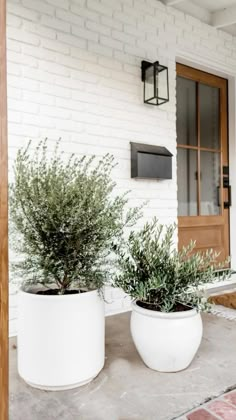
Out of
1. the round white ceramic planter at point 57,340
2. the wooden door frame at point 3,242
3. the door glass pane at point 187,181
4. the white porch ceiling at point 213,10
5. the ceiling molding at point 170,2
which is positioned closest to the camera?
the wooden door frame at point 3,242

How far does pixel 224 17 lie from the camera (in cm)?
297

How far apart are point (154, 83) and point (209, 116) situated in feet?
3.30

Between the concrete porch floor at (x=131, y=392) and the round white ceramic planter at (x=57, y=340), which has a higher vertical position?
the round white ceramic planter at (x=57, y=340)

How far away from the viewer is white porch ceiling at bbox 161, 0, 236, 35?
284cm

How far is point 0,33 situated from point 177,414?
1255mm

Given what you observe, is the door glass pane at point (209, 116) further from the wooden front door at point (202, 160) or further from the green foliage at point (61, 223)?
the green foliage at point (61, 223)

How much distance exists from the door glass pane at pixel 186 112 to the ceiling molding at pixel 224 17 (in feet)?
1.77

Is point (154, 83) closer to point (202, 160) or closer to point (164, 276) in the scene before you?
point (202, 160)

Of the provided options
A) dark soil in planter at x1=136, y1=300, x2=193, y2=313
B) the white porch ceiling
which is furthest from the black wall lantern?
dark soil in planter at x1=136, y1=300, x2=193, y2=313

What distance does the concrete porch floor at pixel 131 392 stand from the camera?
3.76 ft

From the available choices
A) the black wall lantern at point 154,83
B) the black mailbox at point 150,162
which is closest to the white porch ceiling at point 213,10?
the black wall lantern at point 154,83

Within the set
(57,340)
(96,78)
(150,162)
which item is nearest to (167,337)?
(57,340)

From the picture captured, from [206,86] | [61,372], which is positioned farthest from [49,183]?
→ [206,86]

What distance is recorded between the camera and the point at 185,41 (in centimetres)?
285
